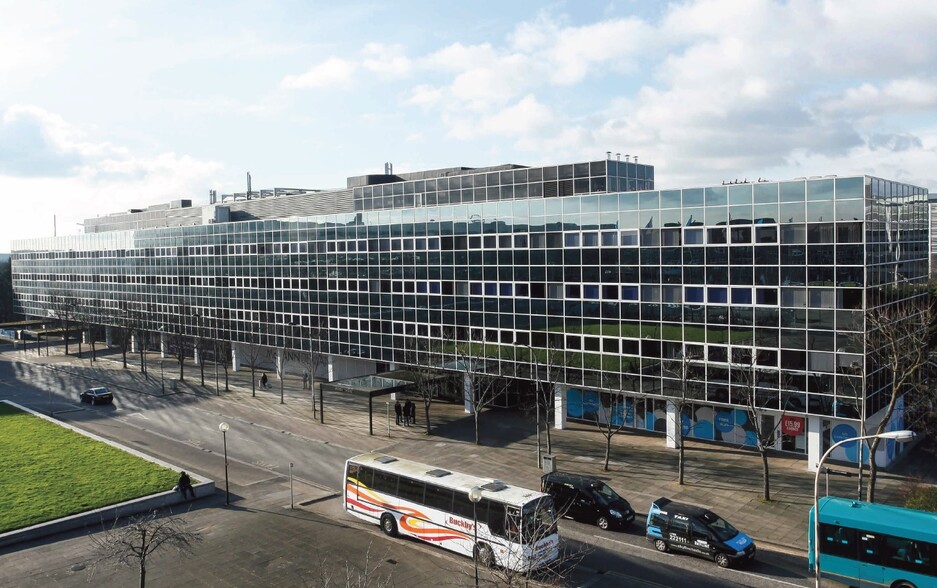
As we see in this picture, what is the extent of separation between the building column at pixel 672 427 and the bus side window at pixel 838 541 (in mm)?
18929

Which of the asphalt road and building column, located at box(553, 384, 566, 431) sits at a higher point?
building column, located at box(553, 384, 566, 431)

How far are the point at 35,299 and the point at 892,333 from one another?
130874 mm

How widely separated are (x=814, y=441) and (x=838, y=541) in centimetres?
1589

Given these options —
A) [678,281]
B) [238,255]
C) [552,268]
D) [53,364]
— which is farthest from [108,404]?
[678,281]

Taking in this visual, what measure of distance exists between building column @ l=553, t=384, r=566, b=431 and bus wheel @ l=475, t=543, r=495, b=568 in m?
24.5

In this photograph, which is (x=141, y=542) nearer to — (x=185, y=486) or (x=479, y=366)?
(x=185, y=486)

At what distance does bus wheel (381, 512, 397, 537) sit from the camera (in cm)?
3148

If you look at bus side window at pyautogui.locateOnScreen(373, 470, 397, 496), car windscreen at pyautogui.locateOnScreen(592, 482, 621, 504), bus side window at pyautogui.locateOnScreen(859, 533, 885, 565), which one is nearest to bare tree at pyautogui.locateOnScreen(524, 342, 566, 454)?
car windscreen at pyautogui.locateOnScreen(592, 482, 621, 504)

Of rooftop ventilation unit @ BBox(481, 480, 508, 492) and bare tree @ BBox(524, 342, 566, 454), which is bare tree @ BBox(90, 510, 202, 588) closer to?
rooftop ventilation unit @ BBox(481, 480, 508, 492)

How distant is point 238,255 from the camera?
3086 inches

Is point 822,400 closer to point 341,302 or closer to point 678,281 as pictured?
point 678,281

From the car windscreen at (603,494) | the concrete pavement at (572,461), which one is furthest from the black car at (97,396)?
the car windscreen at (603,494)

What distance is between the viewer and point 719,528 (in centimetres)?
2859

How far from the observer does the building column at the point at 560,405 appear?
51812mm
